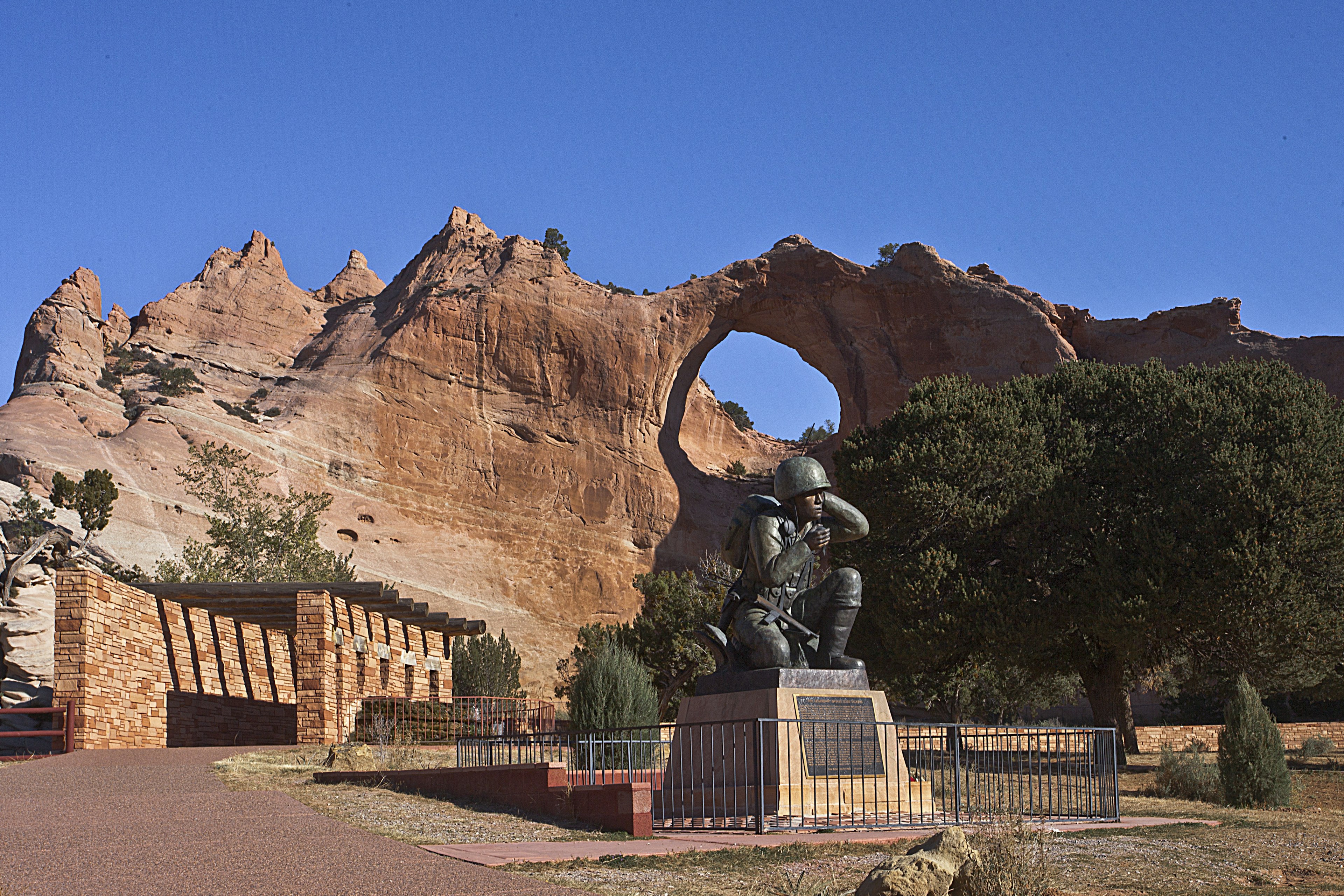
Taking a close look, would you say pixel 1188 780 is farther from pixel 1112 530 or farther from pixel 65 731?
pixel 65 731

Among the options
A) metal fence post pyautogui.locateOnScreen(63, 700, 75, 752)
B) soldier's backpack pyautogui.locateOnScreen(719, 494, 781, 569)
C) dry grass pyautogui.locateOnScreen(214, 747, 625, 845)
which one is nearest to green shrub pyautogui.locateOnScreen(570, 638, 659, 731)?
dry grass pyautogui.locateOnScreen(214, 747, 625, 845)

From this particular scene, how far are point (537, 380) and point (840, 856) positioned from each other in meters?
45.8

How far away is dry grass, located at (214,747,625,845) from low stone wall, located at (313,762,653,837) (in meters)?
0.15

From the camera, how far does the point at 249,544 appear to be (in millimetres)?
35625

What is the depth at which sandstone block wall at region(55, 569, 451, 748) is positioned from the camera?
18.8m

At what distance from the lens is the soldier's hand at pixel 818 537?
11422 millimetres

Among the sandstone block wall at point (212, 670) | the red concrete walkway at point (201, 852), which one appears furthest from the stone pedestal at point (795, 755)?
the sandstone block wall at point (212, 670)

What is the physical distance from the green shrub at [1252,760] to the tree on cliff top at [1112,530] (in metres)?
7.20

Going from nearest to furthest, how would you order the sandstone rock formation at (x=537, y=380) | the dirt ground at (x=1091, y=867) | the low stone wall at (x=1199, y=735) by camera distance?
the dirt ground at (x=1091, y=867), the low stone wall at (x=1199, y=735), the sandstone rock formation at (x=537, y=380)

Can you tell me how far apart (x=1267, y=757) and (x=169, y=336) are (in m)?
55.0

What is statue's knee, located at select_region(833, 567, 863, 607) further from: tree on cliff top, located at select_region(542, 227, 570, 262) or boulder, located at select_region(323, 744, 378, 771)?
tree on cliff top, located at select_region(542, 227, 570, 262)

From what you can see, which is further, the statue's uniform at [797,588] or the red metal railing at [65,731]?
the red metal railing at [65,731]

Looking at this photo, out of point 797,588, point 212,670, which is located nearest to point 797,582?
point 797,588

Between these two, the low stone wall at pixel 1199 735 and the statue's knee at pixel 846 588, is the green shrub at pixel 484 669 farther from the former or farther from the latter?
the statue's knee at pixel 846 588
